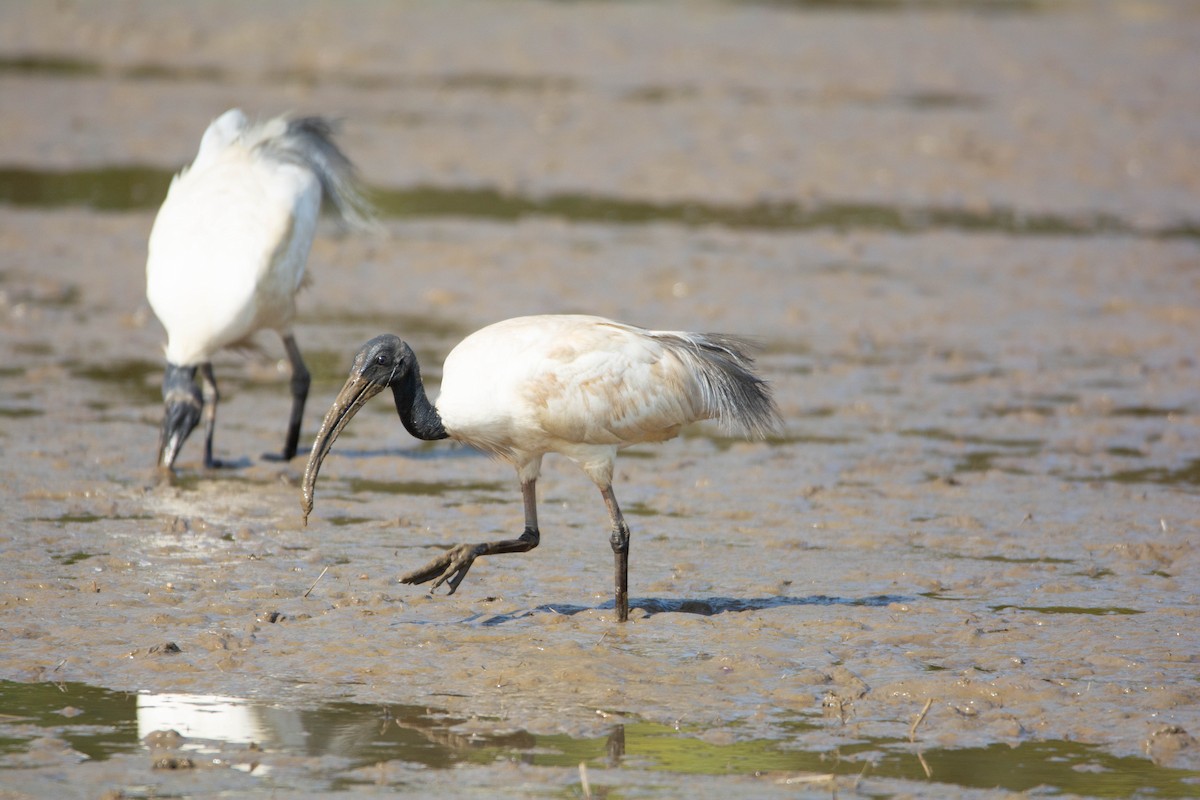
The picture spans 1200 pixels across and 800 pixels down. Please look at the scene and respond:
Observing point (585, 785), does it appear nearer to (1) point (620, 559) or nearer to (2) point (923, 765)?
(2) point (923, 765)

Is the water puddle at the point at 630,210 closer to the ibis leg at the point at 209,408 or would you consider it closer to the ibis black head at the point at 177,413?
the ibis leg at the point at 209,408

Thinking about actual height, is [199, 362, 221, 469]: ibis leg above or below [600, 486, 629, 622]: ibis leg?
above

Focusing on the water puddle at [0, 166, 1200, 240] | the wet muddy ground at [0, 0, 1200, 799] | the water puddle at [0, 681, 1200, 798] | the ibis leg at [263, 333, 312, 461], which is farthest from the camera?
the water puddle at [0, 166, 1200, 240]

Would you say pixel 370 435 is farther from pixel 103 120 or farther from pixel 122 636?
pixel 103 120

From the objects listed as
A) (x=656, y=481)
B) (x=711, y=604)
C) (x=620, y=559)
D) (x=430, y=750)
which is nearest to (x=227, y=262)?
(x=656, y=481)

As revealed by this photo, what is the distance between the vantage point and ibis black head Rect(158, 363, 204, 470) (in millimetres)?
8562

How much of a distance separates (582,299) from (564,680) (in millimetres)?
6582

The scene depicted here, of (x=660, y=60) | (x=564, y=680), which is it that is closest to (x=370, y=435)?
(x=564, y=680)

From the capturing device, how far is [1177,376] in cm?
1109

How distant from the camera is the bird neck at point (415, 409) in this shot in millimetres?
6645

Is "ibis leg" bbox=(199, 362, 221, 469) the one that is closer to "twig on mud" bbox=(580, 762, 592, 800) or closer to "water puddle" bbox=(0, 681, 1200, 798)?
"water puddle" bbox=(0, 681, 1200, 798)

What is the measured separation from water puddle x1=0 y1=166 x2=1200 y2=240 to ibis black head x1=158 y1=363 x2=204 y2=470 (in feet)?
21.3

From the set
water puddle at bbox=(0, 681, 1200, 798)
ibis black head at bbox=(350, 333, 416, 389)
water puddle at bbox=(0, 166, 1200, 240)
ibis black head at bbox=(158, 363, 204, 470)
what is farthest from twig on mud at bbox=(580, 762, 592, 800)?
water puddle at bbox=(0, 166, 1200, 240)

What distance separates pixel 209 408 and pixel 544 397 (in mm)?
3094
